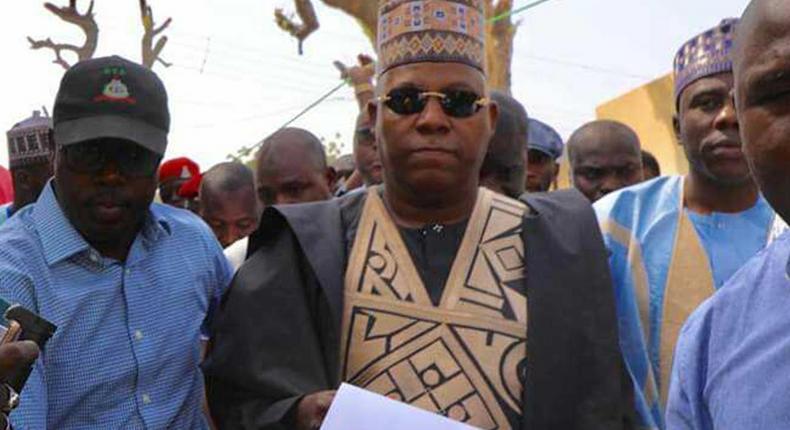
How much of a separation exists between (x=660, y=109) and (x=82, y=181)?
425 inches

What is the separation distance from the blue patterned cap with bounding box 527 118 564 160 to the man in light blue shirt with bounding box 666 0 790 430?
3.31 m

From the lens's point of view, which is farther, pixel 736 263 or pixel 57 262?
pixel 736 263

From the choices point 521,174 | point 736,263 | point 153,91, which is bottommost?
point 736,263

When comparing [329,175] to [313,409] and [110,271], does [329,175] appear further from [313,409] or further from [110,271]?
[313,409]

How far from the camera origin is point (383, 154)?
A: 2.43m

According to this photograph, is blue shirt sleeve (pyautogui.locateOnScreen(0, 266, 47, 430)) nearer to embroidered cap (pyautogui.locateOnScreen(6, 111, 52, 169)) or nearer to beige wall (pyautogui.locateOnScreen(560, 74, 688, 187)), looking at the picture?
embroidered cap (pyautogui.locateOnScreen(6, 111, 52, 169))

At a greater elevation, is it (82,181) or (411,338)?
(82,181)

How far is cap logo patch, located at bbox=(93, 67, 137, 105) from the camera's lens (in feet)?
8.64

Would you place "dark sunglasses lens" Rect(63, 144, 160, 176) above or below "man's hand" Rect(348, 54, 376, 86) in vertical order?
below

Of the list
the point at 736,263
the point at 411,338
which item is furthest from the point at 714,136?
the point at 411,338

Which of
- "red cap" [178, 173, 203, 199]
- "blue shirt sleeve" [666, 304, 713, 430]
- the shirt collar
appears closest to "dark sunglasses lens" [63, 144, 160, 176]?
the shirt collar

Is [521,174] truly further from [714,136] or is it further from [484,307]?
[484,307]

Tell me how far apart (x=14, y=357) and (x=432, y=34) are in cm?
120

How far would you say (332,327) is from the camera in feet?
7.40
